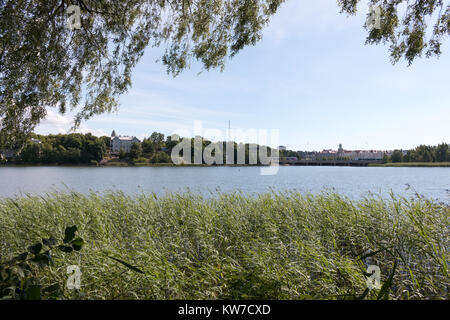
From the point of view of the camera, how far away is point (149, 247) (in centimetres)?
462

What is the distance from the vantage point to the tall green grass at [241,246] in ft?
12.3

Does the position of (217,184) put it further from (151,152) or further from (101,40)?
(151,152)

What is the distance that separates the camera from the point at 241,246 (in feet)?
18.1

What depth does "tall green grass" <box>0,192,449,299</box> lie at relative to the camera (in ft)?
12.3

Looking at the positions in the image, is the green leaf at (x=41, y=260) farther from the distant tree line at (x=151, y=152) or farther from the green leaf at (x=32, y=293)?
the distant tree line at (x=151, y=152)

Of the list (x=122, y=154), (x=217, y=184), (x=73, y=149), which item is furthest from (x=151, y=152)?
(x=217, y=184)

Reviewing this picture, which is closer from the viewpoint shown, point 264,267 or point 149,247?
point 264,267

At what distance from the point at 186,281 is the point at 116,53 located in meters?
7.00

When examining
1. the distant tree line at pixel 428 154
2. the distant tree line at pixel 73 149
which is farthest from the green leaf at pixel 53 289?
the distant tree line at pixel 428 154

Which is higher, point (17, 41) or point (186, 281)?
point (17, 41)
